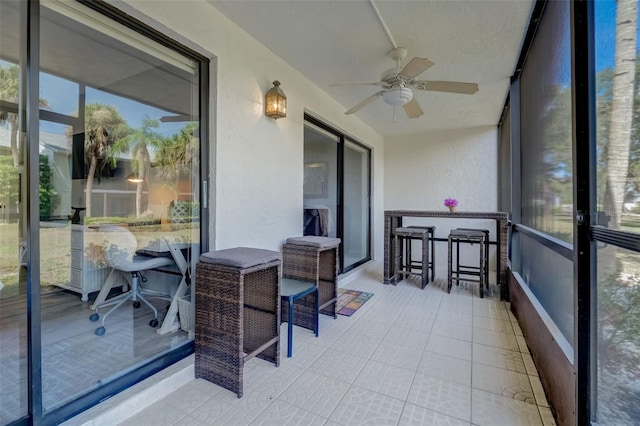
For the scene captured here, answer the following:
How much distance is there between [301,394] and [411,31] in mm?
2693

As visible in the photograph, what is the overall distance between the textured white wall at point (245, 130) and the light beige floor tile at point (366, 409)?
4.25 ft

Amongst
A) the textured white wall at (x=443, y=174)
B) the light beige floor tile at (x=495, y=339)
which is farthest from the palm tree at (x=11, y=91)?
the textured white wall at (x=443, y=174)

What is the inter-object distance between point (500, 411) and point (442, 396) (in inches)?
11.2

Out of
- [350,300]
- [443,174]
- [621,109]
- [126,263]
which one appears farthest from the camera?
[443,174]

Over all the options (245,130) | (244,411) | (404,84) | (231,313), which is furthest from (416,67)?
(244,411)

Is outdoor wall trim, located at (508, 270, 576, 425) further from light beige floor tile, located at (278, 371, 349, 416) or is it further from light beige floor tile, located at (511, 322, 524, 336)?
light beige floor tile, located at (278, 371, 349, 416)

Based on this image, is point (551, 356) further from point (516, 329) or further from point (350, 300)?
point (350, 300)

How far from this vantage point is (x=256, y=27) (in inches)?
87.7

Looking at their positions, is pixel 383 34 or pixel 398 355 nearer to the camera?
pixel 398 355

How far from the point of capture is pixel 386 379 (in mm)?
1785

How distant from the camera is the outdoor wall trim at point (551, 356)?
129cm

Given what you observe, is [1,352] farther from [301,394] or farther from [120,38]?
[120,38]

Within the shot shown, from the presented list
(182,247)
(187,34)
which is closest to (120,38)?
(187,34)

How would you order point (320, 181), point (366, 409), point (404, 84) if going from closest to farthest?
point (366, 409)
point (404, 84)
point (320, 181)
